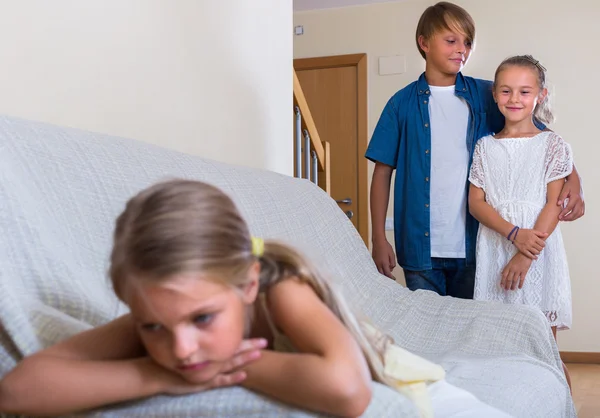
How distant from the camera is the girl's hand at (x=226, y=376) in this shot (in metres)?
0.73

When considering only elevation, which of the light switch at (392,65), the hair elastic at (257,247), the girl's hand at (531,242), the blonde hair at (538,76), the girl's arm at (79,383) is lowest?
the girl's hand at (531,242)

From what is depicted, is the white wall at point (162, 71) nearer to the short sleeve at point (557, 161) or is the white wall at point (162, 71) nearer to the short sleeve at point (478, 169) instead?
the short sleeve at point (478, 169)

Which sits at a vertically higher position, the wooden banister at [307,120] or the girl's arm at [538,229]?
the wooden banister at [307,120]

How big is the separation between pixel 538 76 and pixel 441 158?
17.0 inches

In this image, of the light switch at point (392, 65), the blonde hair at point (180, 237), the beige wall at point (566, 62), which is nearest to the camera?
the blonde hair at point (180, 237)

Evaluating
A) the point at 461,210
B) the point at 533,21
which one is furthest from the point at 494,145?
the point at 533,21

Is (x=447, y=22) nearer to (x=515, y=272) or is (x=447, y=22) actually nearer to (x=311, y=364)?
(x=515, y=272)

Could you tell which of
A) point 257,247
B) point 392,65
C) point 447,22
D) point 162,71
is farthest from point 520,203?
point 392,65

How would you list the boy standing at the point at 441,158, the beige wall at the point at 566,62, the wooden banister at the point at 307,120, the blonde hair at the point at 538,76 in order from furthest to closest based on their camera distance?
the beige wall at the point at 566,62, the wooden banister at the point at 307,120, the boy standing at the point at 441,158, the blonde hair at the point at 538,76

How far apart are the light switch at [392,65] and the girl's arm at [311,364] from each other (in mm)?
4343

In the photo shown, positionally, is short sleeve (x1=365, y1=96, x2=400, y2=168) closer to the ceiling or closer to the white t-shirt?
the white t-shirt

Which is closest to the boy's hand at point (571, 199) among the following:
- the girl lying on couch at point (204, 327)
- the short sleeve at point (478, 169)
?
the short sleeve at point (478, 169)

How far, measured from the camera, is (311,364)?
2.28ft

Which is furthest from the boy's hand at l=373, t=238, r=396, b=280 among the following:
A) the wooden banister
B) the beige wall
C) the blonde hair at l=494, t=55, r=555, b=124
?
the beige wall
